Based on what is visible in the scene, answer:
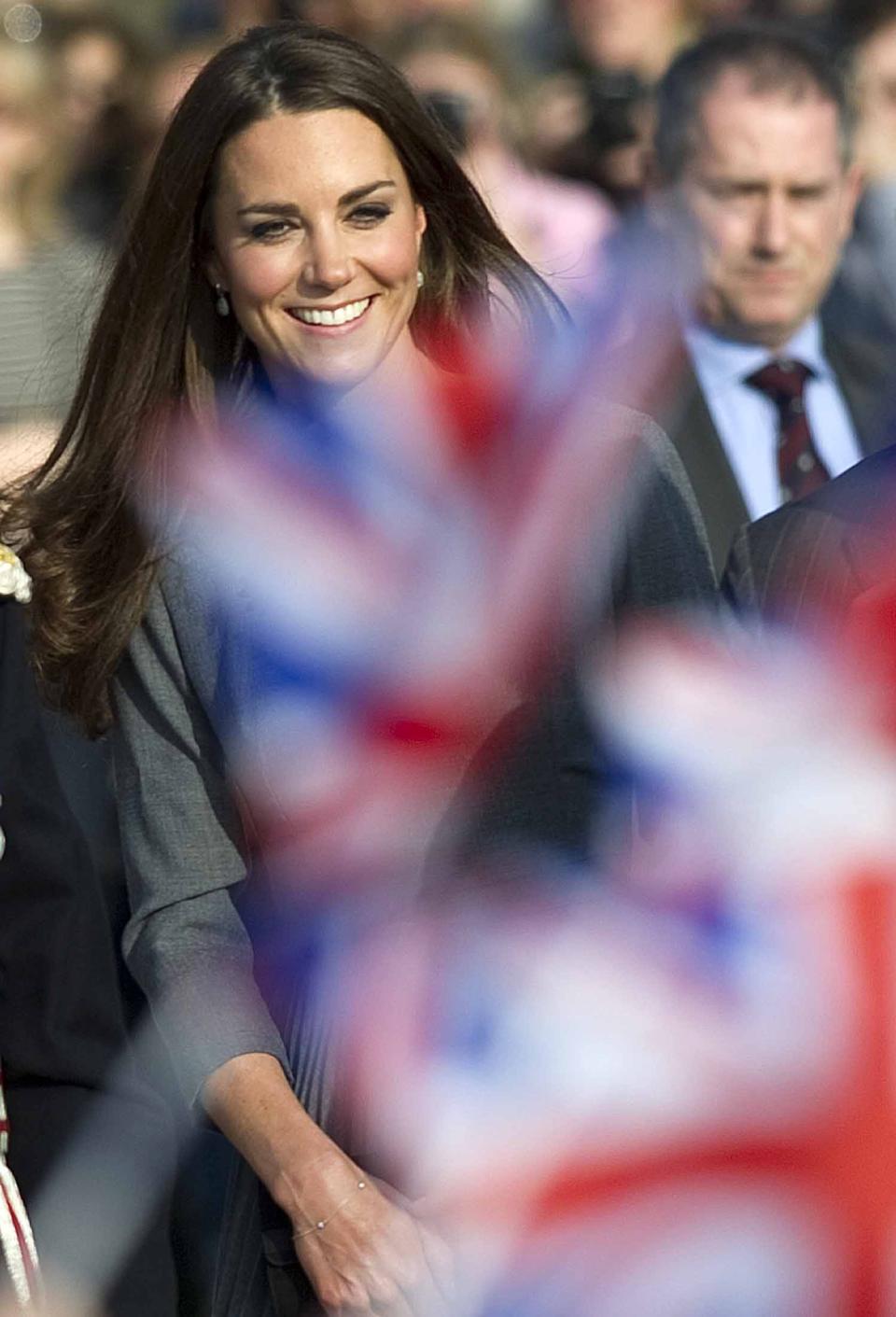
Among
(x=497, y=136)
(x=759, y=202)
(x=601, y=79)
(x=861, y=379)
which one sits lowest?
(x=861, y=379)

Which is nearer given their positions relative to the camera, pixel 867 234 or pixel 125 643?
pixel 125 643

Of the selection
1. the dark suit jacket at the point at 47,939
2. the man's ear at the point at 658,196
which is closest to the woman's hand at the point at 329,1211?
the dark suit jacket at the point at 47,939

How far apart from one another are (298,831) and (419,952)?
185mm

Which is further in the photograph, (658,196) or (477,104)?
(477,104)

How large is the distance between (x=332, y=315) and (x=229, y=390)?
204mm

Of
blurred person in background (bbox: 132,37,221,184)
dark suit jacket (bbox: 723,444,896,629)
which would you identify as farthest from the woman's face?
blurred person in background (bbox: 132,37,221,184)

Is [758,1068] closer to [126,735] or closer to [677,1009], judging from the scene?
[677,1009]

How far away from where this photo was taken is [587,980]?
193 centimetres

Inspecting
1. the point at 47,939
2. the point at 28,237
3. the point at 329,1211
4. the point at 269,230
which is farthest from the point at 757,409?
the point at 329,1211

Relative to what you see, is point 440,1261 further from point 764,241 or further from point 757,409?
point 764,241

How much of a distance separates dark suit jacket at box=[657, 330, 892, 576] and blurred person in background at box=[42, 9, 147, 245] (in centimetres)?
124

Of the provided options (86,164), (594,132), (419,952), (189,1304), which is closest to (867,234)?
(594,132)

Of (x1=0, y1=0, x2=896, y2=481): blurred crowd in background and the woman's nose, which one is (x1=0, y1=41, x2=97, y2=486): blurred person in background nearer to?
(x1=0, y1=0, x2=896, y2=481): blurred crowd in background

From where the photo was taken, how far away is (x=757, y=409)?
3652 millimetres
